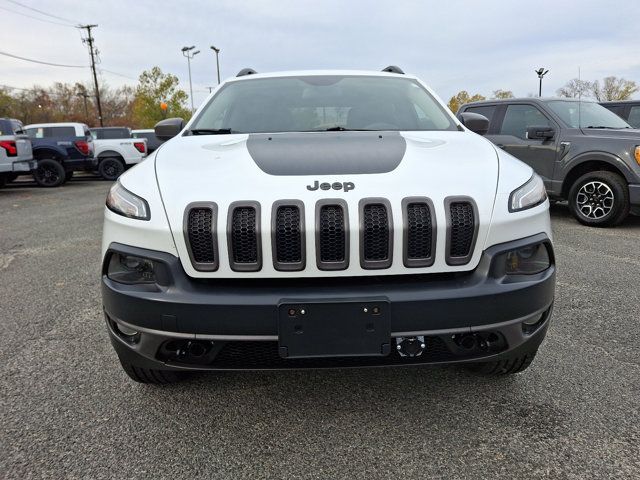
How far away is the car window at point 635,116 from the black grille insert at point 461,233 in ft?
27.5

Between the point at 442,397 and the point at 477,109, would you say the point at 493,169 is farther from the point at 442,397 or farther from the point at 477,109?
the point at 477,109

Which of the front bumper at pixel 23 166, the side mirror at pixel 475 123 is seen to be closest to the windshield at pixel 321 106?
the side mirror at pixel 475 123

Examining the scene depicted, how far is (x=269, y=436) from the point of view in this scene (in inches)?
80.7

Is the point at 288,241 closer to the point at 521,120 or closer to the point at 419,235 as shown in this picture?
the point at 419,235

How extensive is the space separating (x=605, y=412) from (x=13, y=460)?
8.20 feet

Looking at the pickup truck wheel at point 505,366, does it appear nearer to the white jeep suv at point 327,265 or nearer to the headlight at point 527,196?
the white jeep suv at point 327,265

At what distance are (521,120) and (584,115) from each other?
0.82 meters

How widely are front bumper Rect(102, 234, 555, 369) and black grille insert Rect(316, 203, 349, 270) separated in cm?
9

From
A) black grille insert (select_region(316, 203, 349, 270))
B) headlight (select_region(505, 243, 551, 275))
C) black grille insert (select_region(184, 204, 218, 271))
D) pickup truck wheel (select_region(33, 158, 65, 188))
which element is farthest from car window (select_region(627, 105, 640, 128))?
pickup truck wheel (select_region(33, 158, 65, 188))

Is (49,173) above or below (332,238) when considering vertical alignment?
below

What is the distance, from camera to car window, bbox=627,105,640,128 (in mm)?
8391

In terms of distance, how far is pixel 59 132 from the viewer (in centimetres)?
1400

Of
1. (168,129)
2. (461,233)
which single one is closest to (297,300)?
(461,233)

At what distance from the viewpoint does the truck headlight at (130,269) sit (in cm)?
190
